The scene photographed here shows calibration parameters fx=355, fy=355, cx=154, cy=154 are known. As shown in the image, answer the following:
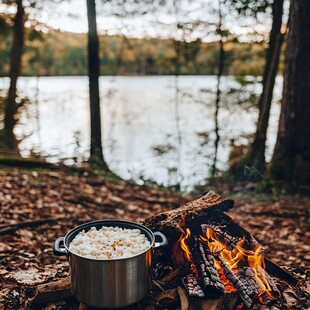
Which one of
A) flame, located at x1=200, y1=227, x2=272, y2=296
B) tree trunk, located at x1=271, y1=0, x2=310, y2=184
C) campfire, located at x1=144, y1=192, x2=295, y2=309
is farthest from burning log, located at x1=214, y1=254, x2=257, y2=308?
tree trunk, located at x1=271, y1=0, x2=310, y2=184

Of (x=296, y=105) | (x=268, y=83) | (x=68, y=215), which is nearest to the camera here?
(x=68, y=215)

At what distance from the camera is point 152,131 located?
2125 cm

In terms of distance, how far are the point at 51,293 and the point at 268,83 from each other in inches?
352

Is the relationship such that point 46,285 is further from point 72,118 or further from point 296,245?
point 72,118

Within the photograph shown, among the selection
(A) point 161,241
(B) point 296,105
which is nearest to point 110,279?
(A) point 161,241

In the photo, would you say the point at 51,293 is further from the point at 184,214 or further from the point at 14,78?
the point at 14,78

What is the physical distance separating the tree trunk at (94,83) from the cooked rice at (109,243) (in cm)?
717

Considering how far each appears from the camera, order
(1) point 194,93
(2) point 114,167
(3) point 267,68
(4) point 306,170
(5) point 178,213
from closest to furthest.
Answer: (5) point 178,213 → (4) point 306,170 → (3) point 267,68 → (2) point 114,167 → (1) point 194,93

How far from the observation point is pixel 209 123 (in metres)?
23.4

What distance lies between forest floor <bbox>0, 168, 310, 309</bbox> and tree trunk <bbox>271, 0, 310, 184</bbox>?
34.2 inches

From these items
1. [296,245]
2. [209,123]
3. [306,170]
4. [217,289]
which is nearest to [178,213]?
[217,289]

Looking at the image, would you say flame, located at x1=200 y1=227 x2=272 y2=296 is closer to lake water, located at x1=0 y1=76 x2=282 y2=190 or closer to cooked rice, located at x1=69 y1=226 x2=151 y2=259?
cooked rice, located at x1=69 y1=226 x2=151 y2=259

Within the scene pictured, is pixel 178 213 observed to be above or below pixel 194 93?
below

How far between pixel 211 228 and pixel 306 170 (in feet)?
18.1
